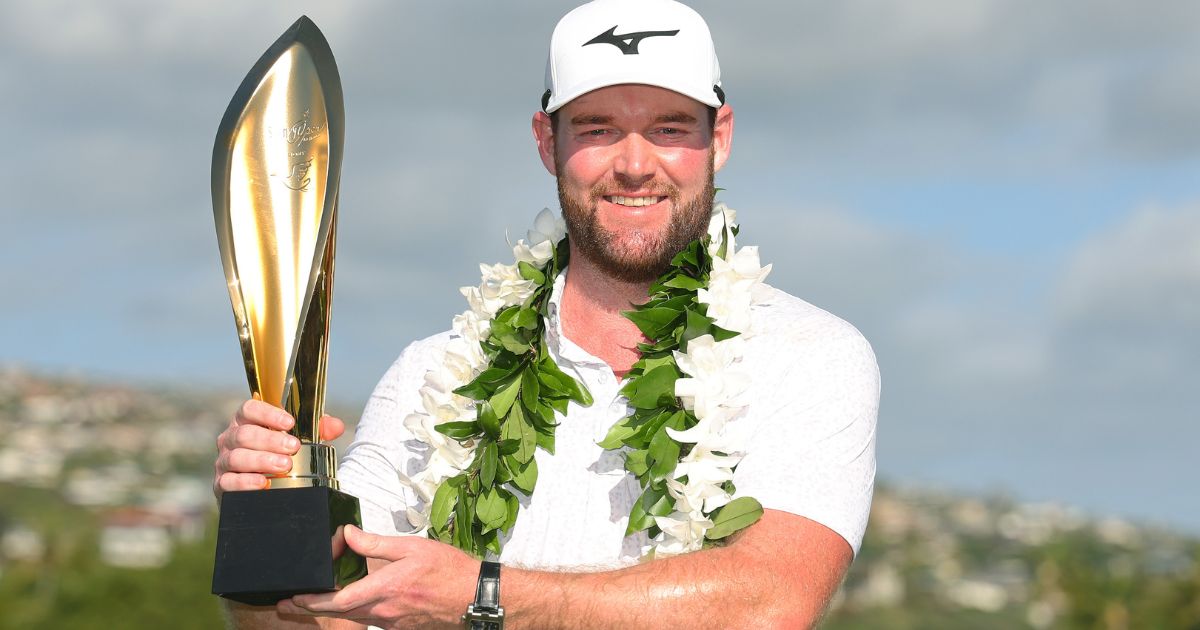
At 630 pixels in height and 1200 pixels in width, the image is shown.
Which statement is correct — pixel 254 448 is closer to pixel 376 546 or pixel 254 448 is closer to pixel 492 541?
pixel 376 546

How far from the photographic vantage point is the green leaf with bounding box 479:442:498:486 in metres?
4.59

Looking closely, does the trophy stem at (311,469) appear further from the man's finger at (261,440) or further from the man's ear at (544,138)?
the man's ear at (544,138)

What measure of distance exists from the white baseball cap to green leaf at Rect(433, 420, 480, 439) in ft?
3.42

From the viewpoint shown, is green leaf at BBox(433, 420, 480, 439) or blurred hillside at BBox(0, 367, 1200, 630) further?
blurred hillside at BBox(0, 367, 1200, 630)

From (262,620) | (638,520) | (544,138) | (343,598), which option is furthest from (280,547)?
(544,138)

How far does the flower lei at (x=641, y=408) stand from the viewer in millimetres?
4332

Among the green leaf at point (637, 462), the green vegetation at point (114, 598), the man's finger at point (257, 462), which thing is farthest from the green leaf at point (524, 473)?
the green vegetation at point (114, 598)

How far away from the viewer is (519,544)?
177 inches

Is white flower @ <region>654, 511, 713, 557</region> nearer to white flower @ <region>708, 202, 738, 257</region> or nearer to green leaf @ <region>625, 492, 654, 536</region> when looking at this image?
green leaf @ <region>625, 492, 654, 536</region>

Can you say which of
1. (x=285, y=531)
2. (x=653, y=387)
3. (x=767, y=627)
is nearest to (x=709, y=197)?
(x=653, y=387)

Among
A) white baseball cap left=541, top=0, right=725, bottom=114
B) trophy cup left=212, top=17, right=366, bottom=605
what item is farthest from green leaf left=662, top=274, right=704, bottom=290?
trophy cup left=212, top=17, right=366, bottom=605

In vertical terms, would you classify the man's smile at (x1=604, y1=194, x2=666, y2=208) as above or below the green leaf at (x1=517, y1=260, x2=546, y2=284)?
above

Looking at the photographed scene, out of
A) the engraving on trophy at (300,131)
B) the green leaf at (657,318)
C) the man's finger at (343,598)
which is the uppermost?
the engraving on trophy at (300,131)

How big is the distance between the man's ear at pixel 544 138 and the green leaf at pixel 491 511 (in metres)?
1.16
